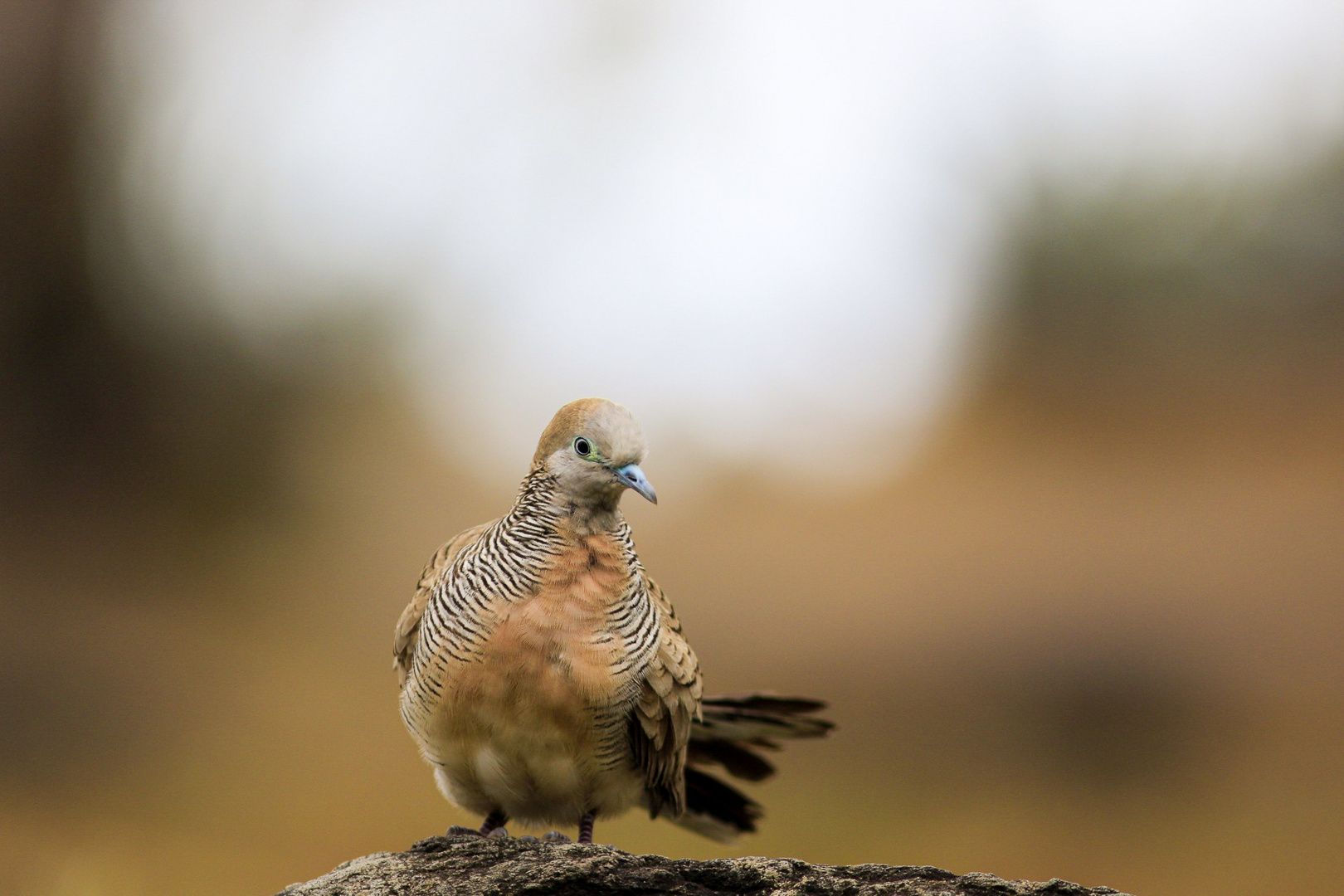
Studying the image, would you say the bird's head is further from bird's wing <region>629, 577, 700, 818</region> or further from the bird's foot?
the bird's foot

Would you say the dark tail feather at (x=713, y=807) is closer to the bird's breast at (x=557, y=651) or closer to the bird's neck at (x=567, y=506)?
the bird's breast at (x=557, y=651)

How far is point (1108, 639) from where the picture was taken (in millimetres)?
8156

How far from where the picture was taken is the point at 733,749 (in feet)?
13.4

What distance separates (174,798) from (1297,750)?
301 inches

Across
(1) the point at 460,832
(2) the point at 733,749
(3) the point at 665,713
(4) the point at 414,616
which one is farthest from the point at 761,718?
(4) the point at 414,616

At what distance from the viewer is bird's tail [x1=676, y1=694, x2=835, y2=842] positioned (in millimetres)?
3873

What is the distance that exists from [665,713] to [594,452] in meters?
0.88

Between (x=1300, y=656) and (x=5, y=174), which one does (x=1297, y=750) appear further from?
(x=5, y=174)

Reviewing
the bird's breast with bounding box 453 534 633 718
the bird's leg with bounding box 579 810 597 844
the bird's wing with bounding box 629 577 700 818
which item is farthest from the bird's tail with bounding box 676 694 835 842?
the bird's breast with bounding box 453 534 633 718

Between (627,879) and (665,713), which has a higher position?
(665,713)

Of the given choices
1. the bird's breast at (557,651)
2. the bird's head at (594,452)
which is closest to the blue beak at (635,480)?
the bird's head at (594,452)

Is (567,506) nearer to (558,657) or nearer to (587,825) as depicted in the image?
(558,657)

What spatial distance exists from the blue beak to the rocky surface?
97 centimetres

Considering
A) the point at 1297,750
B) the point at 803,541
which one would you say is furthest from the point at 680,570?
the point at 1297,750
